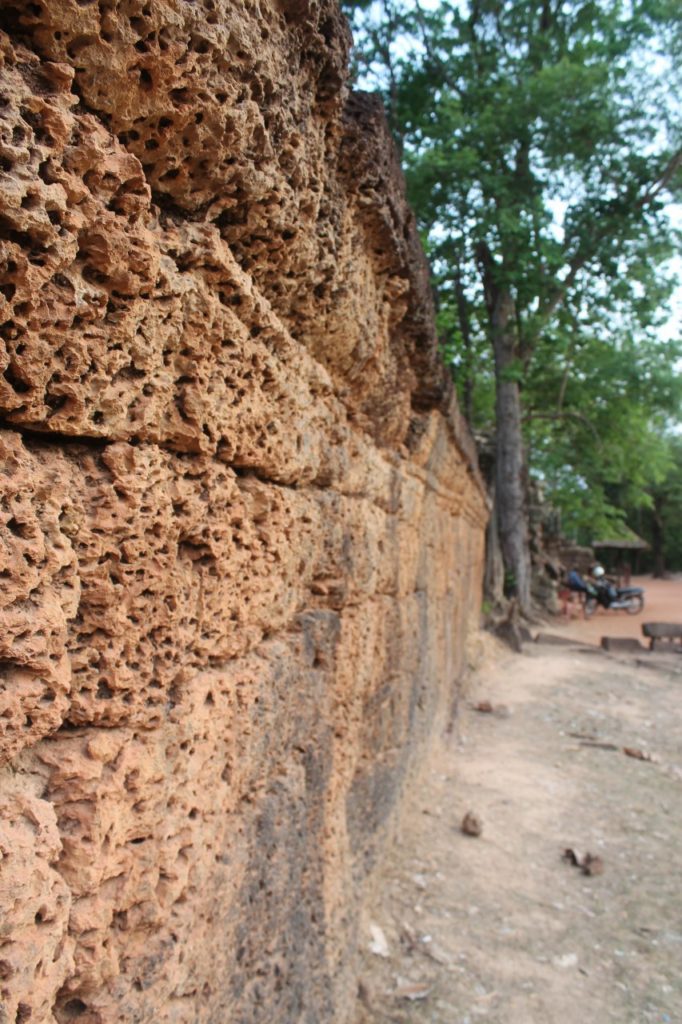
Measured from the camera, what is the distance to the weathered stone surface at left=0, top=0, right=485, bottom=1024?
3.16 feet

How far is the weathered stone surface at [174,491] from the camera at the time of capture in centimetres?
96

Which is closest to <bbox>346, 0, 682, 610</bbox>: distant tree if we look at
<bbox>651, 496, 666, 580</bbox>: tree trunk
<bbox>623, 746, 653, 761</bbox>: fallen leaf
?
<bbox>623, 746, 653, 761</bbox>: fallen leaf

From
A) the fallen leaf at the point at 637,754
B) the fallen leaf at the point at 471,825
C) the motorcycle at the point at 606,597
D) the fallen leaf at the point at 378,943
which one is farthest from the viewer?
the motorcycle at the point at 606,597

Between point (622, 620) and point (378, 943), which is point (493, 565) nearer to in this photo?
point (622, 620)

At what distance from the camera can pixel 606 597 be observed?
1859cm

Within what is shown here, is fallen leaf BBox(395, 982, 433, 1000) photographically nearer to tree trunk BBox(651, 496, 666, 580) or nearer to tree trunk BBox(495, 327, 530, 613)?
tree trunk BBox(495, 327, 530, 613)

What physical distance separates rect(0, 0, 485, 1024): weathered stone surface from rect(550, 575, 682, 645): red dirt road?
1228 cm

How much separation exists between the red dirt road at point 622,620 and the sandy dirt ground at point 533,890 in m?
8.18

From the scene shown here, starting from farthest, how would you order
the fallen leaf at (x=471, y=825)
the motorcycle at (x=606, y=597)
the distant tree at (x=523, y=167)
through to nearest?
the motorcycle at (x=606, y=597) < the distant tree at (x=523, y=167) < the fallen leaf at (x=471, y=825)

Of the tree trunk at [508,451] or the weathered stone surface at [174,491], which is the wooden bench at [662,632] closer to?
the tree trunk at [508,451]

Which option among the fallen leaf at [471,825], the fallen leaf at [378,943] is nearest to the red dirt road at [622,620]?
the fallen leaf at [471,825]

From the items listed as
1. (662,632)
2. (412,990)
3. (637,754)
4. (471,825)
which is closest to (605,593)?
(662,632)

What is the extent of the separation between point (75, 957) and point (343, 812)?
1602 mm

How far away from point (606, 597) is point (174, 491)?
61.6 feet
